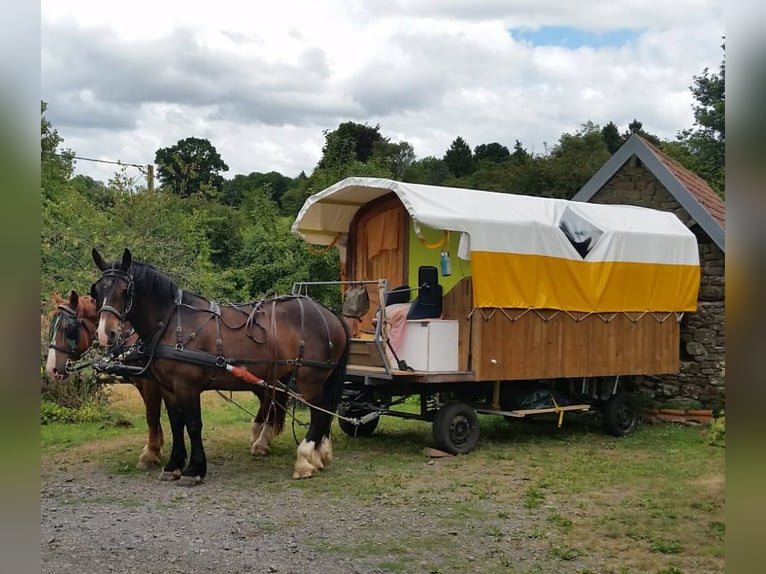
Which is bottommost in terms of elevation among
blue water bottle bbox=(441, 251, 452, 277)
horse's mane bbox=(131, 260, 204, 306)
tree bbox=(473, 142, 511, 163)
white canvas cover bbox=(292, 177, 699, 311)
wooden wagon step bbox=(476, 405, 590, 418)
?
wooden wagon step bbox=(476, 405, 590, 418)

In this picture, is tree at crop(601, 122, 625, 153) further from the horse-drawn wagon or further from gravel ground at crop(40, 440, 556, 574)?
gravel ground at crop(40, 440, 556, 574)

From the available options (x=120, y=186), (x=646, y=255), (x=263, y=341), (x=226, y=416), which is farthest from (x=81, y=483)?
(x=120, y=186)

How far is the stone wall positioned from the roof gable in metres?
0.23

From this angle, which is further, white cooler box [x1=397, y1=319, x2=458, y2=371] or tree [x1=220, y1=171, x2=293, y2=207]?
tree [x1=220, y1=171, x2=293, y2=207]

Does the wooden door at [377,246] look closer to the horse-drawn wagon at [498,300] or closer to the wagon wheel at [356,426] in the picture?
the horse-drawn wagon at [498,300]

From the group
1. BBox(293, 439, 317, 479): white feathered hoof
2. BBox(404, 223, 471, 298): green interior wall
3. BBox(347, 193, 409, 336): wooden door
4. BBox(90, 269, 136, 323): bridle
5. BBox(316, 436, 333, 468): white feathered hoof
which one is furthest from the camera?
BBox(347, 193, 409, 336): wooden door

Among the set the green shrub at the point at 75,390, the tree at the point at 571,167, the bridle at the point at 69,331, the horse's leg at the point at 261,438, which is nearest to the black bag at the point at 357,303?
the horse's leg at the point at 261,438

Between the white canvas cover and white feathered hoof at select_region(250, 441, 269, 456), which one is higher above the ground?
the white canvas cover

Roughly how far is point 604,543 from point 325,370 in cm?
344

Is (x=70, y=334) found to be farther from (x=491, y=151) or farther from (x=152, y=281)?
(x=491, y=151)

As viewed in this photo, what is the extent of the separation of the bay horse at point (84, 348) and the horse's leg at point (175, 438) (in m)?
0.05

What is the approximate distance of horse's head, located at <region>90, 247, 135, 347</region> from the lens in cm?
660

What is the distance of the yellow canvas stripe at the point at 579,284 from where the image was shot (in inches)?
341

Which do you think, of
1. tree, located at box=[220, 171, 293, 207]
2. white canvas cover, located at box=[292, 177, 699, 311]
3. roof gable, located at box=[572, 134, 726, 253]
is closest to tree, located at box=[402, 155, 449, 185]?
tree, located at box=[220, 171, 293, 207]
